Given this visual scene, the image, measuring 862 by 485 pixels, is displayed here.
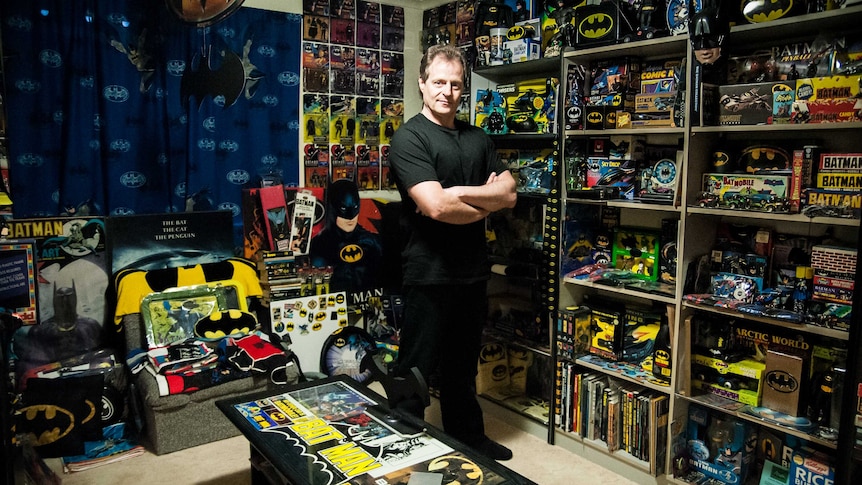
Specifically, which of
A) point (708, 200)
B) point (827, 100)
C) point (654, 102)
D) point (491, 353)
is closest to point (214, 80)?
point (491, 353)

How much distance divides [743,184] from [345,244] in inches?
89.1

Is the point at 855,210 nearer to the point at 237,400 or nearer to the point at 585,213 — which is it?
the point at 585,213

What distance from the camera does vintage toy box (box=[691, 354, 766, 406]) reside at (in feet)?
7.74

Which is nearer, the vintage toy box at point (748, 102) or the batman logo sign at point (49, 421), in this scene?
the vintage toy box at point (748, 102)

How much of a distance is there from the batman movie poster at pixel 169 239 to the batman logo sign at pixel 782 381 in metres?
2.67

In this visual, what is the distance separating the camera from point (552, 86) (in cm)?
297

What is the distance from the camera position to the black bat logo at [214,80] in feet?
10.5

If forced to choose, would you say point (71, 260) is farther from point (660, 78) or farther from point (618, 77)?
point (660, 78)

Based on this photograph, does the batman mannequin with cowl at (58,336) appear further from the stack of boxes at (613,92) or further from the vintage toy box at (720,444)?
the vintage toy box at (720,444)

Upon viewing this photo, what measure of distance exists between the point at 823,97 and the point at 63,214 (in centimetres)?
325

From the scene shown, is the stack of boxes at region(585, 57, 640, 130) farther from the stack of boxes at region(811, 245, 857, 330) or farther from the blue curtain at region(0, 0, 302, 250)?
the blue curtain at region(0, 0, 302, 250)

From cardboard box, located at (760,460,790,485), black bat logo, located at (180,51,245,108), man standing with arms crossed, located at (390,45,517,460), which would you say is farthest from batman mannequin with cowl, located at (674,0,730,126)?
black bat logo, located at (180,51,245,108)

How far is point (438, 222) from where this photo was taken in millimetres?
2523

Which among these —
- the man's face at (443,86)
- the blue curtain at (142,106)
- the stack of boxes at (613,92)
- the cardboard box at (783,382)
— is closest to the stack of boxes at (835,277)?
the cardboard box at (783,382)
